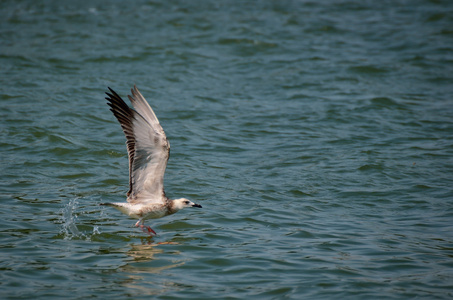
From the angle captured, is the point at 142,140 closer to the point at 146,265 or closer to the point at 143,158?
the point at 143,158

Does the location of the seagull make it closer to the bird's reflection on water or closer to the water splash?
the bird's reflection on water

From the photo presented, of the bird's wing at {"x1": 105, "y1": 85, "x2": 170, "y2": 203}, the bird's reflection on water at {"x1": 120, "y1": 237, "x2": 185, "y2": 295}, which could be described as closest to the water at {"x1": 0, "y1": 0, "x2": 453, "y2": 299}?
the bird's reflection on water at {"x1": 120, "y1": 237, "x2": 185, "y2": 295}

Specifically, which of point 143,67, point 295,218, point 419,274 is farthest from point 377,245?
point 143,67

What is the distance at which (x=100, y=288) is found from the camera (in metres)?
5.93

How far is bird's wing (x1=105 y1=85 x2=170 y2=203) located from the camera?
6938 mm

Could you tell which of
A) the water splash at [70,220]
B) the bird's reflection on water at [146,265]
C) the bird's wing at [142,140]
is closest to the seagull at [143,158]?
the bird's wing at [142,140]

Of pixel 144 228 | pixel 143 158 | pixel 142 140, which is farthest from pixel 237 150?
pixel 142 140

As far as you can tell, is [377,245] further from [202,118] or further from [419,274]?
[202,118]

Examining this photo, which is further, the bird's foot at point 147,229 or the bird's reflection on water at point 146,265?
the bird's foot at point 147,229

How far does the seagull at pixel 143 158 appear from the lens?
695 centimetres

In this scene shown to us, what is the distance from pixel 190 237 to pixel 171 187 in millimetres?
1823

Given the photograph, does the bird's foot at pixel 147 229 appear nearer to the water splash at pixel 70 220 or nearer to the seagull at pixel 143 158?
the seagull at pixel 143 158

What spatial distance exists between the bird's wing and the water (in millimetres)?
886

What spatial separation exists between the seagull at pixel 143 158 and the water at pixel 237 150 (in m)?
0.43
